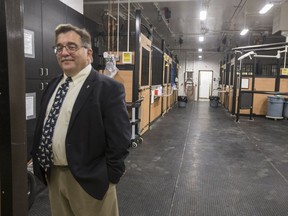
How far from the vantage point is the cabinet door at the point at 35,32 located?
2.75 metres

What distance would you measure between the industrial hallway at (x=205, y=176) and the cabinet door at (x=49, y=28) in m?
1.52

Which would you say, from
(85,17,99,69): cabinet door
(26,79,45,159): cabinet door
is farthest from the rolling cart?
(26,79,45,159): cabinet door

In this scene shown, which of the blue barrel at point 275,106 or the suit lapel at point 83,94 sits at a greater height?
the suit lapel at point 83,94

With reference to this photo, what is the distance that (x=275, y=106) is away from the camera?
26.5ft

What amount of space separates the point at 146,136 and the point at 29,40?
346cm

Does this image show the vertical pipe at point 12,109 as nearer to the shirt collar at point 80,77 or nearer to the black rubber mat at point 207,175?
the shirt collar at point 80,77

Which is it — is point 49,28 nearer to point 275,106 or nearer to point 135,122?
point 135,122

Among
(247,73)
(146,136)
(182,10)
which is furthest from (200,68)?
(146,136)

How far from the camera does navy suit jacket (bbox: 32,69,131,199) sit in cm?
130

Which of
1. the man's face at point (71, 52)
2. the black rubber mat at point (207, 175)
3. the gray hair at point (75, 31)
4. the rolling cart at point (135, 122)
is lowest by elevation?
the black rubber mat at point (207, 175)

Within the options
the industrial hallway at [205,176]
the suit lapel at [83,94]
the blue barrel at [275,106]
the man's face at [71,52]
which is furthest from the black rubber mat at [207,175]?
the blue barrel at [275,106]

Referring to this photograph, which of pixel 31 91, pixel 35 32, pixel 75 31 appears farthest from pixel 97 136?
pixel 35 32

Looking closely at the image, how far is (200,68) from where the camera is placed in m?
16.1

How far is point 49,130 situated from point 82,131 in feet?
0.66
